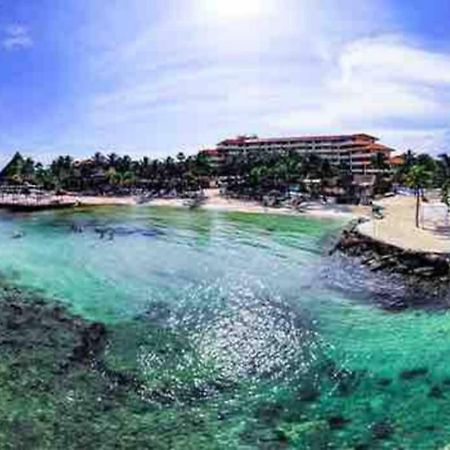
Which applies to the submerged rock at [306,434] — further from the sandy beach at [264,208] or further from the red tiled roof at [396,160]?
the red tiled roof at [396,160]

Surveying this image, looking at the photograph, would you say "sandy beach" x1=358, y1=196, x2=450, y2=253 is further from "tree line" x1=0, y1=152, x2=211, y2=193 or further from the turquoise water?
"tree line" x1=0, y1=152, x2=211, y2=193

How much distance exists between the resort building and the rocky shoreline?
88022mm

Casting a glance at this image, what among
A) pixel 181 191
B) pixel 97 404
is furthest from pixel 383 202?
pixel 97 404

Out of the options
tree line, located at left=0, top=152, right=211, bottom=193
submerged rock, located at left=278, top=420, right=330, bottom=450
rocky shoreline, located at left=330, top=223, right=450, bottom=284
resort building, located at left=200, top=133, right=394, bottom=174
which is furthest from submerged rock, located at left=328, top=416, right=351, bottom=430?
resort building, located at left=200, top=133, right=394, bottom=174

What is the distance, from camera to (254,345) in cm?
2998

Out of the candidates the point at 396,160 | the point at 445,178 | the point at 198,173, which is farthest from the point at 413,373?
the point at 396,160

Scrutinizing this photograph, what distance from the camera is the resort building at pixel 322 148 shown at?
522 ft

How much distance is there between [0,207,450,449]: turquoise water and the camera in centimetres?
2080

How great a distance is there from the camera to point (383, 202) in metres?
102

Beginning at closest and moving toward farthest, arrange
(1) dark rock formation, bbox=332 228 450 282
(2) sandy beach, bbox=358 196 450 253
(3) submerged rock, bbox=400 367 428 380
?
(3) submerged rock, bbox=400 367 428 380 < (1) dark rock formation, bbox=332 228 450 282 < (2) sandy beach, bbox=358 196 450 253

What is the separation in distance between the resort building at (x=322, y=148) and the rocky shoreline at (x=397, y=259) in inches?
3465

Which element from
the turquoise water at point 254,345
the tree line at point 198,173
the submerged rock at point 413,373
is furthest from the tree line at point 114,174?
the submerged rock at point 413,373

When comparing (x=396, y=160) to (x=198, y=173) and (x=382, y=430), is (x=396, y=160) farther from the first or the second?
(x=382, y=430)

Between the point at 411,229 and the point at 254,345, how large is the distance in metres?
38.3
